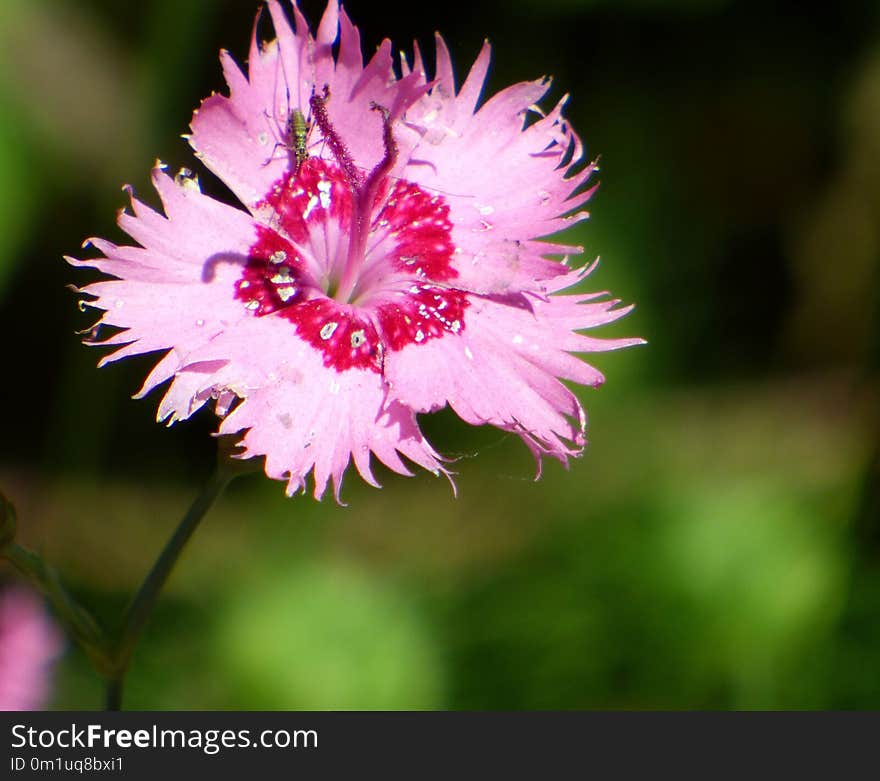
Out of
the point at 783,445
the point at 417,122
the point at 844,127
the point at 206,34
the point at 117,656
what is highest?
the point at 844,127

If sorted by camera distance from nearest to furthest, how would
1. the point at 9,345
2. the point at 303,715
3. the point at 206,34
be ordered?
1. the point at 303,715
2. the point at 206,34
3. the point at 9,345

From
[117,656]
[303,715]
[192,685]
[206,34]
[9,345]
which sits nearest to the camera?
[117,656]

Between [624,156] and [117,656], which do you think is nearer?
[117,656]

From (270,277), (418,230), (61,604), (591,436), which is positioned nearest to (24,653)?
(61,604)

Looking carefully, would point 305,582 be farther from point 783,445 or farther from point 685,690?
point 783,445

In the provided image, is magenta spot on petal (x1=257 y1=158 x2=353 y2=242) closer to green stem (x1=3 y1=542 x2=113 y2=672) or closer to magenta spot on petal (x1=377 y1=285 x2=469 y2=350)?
magenta spot on petal (x1=377 y1=285 x2=469 y2=350)

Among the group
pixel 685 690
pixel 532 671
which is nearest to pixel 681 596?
pixel 685 690
